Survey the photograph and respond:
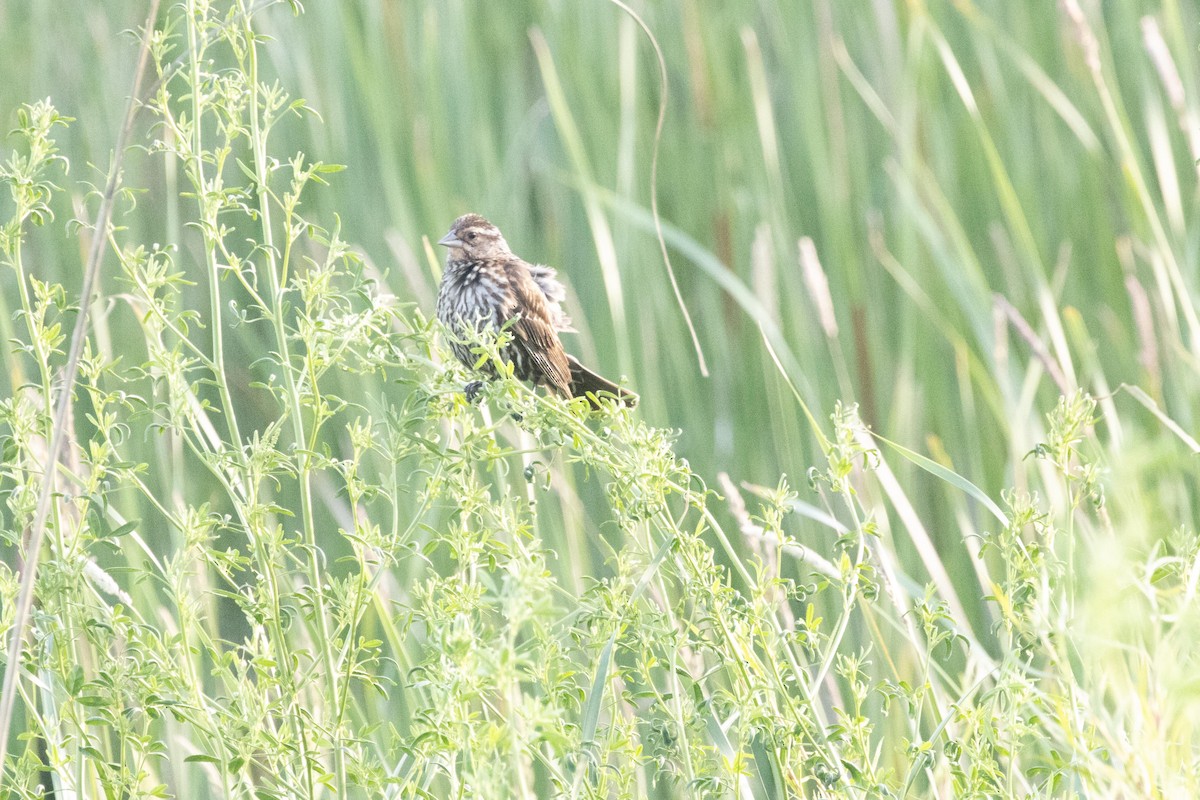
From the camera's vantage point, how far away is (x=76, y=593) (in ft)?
4.51

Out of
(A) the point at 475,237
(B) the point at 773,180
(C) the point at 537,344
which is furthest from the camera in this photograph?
(B) the point at 773,180

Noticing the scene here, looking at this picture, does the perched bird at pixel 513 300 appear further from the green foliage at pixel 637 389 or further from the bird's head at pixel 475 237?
the green foliage at pixel 637 389

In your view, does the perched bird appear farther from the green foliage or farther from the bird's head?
the green foliage

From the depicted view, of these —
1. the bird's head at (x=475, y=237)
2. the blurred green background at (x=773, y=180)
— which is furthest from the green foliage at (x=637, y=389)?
the bird's head at (x=475, y=237)

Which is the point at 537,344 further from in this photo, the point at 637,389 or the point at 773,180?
the point at 773,180

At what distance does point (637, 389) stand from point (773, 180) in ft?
2.01

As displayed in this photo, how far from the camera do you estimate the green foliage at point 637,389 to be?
1.37 m

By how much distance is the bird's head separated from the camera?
Answer: 9.68ft

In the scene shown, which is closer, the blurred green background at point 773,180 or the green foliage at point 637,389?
the green foliage at point 637,389

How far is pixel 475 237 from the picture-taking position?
296 centimetres

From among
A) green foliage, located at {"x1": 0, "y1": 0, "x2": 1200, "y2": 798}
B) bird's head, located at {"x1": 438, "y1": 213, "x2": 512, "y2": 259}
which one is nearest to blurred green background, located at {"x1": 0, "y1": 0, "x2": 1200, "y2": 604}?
green foliage, located at {"x1": 0, "y1": 0, "x2": 1200, "y2": 798}

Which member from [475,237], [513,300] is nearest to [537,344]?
[513,300]

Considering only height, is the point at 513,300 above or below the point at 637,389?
above

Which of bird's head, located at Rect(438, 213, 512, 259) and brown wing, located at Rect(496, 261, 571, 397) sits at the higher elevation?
bird's head, located at Rect(438, 213, 512, 259)
